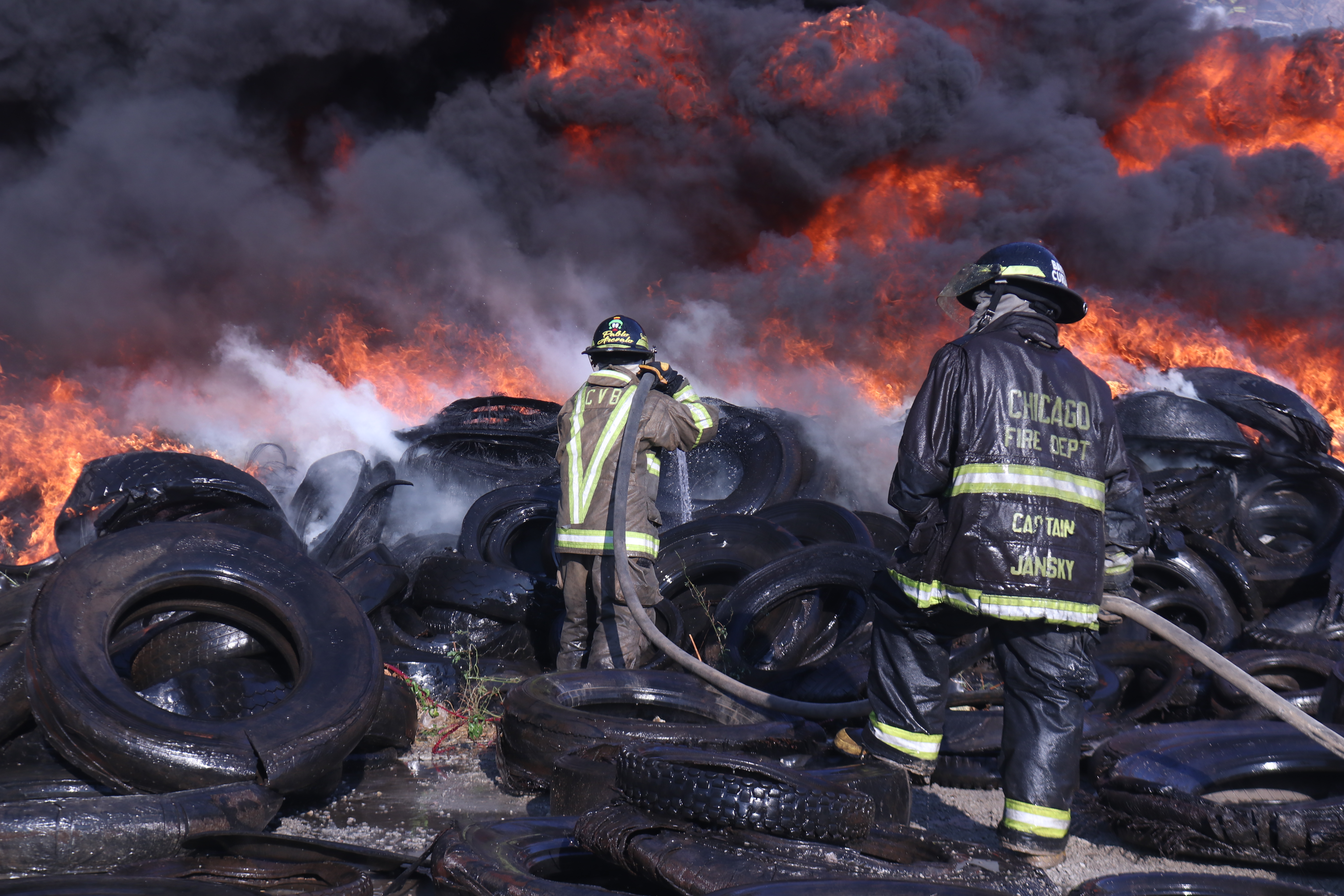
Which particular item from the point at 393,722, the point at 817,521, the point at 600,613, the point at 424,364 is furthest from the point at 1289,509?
the point at 424,364

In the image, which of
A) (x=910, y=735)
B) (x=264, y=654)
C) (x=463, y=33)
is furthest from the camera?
(x=463, y=33)

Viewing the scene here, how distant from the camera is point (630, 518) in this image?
5.04 m

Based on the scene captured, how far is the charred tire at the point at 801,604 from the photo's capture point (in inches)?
209

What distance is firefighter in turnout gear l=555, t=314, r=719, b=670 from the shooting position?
16.5 ft

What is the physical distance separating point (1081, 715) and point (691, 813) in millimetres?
1403

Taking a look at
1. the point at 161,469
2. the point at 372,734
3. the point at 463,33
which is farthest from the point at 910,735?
the point at 463,33

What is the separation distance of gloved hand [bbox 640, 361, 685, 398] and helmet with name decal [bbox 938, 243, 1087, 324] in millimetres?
2202

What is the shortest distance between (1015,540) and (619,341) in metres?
2.98

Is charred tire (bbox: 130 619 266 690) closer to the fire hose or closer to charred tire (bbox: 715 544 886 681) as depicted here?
the fire hose

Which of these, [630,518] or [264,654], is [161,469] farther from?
[630,518]

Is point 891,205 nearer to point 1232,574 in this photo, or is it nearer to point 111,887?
point 1232,574

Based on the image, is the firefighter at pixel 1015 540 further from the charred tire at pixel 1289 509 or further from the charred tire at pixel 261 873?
the charred tire at pixel 1289 509

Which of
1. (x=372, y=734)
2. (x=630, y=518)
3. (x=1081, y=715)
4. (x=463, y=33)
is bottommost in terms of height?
(x=372, y=734)

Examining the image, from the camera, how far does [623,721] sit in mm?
3467
